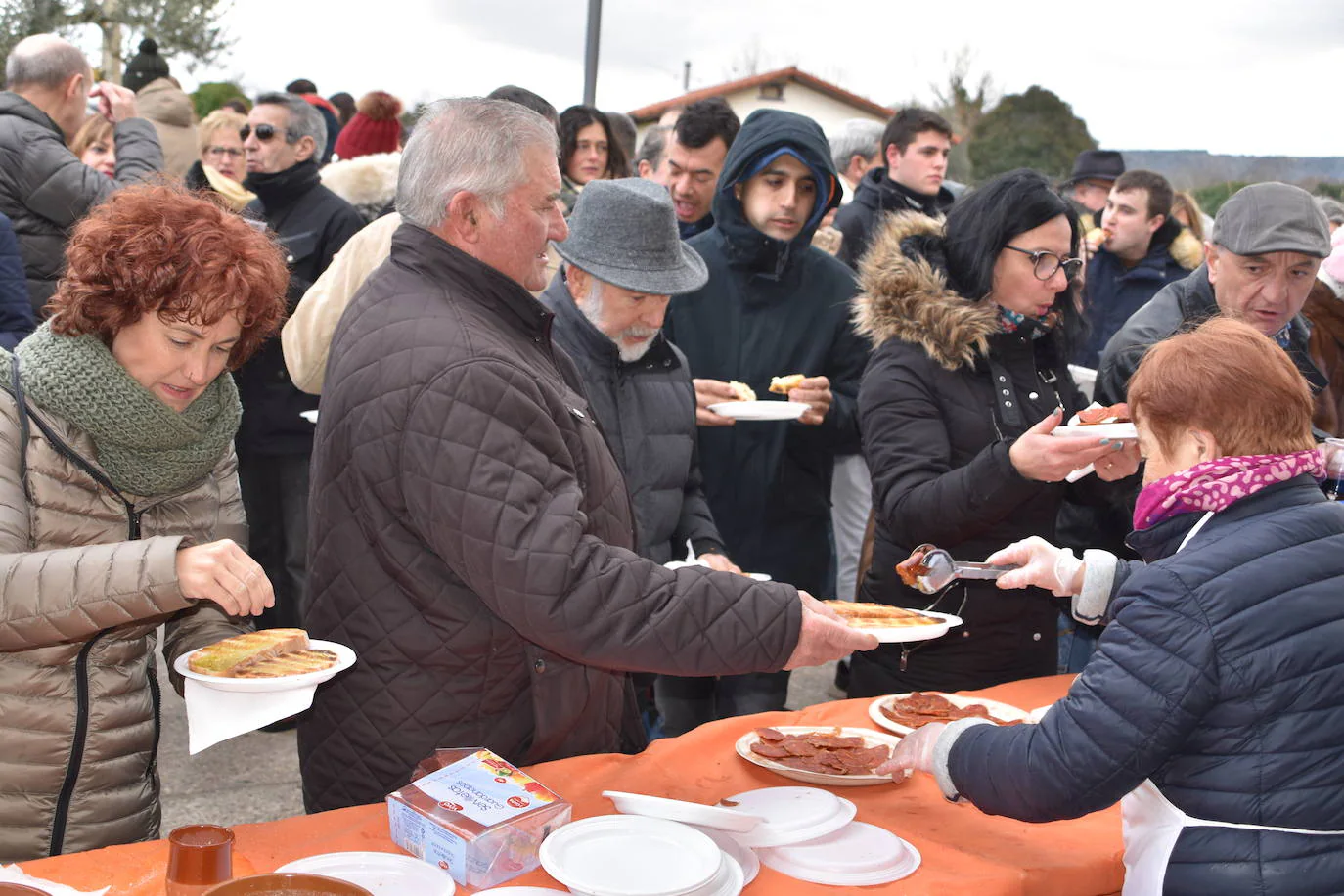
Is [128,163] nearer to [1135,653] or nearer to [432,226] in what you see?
[432,226]

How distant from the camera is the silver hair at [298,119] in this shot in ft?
15.5

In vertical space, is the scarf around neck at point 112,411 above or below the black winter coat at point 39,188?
below

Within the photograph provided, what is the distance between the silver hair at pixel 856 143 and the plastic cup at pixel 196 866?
6.23 m

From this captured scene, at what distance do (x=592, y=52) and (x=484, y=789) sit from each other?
5.30 metres

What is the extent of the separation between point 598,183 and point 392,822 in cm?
187

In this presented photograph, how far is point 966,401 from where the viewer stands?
10.3 feet

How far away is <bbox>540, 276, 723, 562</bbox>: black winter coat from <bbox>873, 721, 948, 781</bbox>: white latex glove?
1.02 metres

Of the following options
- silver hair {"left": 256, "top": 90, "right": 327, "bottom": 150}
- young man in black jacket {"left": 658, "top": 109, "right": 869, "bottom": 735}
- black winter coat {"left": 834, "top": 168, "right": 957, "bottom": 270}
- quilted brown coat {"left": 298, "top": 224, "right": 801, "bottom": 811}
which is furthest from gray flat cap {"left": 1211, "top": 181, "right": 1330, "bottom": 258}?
silver hair {"left": 256, "top": 90, "right": 327, "bottom": 150}

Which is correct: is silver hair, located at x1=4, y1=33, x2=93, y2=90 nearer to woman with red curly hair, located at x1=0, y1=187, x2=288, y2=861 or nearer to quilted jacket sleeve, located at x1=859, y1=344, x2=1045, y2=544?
woman with red curly hair, located at x1=0, y1=187, x2=288, y2=861

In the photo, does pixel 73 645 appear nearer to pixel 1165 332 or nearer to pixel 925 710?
pixel 925 710

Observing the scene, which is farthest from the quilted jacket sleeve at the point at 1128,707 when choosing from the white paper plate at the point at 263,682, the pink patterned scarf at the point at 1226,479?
the white paper plate at the point at 263,682

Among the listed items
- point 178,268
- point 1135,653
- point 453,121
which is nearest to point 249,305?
point 178,268

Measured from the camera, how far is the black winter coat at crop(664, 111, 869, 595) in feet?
13.2

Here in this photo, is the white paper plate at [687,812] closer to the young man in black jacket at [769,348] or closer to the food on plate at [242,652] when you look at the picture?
the food on plate at [242,652]
